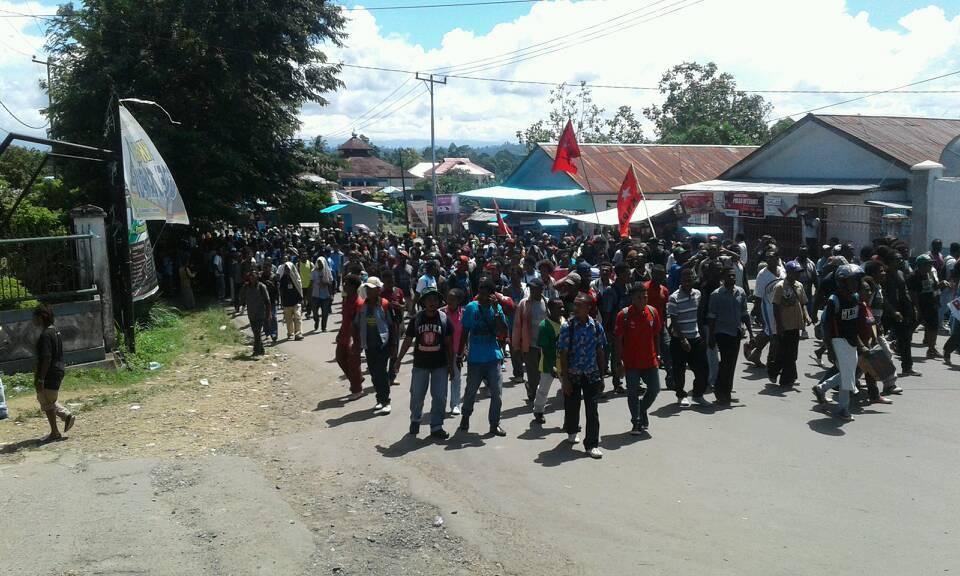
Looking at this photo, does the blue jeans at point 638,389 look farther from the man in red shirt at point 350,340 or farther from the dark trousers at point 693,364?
the man in red shirt at point 350,340

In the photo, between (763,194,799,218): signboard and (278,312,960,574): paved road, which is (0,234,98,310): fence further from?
(763,194,799,218): signboard

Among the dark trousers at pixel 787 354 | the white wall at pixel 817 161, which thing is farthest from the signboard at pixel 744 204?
the dark trousers at pixel 787 354

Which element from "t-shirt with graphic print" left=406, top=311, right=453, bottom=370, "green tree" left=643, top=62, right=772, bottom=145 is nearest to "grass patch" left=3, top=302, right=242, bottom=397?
"t-shirt with graphic print" left=406, top=311, right=453, bottom=370

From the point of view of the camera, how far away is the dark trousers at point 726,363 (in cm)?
948

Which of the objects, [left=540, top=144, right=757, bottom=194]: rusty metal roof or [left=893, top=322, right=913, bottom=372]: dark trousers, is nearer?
[left=893, top=322, right=913, bottom=372]: dark trousers

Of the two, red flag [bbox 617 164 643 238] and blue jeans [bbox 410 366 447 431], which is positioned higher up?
red flag [bbox 617 164 643 238]

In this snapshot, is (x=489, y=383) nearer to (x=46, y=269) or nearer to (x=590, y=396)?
(x=590, y=396)

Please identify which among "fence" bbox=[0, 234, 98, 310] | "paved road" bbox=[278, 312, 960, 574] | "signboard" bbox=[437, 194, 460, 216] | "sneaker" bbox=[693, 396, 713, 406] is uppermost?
"signboard" bbox=[437, 194, 460, 216]

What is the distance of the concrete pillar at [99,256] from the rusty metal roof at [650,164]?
79.7ft

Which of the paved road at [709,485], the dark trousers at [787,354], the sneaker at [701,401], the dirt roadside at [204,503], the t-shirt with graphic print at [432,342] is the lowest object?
the dirt roadside at [204,503]

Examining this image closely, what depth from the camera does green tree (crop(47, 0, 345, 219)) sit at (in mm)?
24016

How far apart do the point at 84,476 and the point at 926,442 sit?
25.5 ft

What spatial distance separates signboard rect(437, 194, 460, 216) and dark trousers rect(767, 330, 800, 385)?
1279 inches

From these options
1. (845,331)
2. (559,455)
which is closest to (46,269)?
(559,455)
